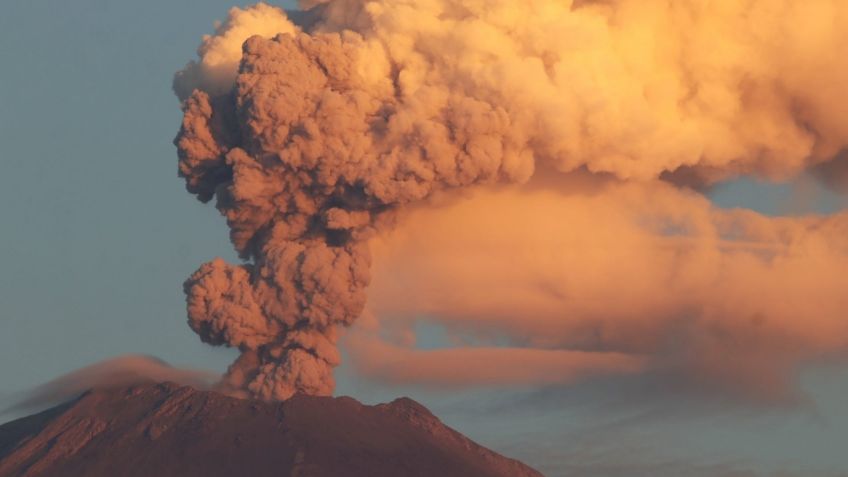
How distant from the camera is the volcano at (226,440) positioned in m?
51.8

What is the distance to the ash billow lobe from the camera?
157 feet

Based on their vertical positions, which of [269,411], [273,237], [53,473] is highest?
[273,237]

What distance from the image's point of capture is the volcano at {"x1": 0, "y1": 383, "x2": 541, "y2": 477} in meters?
51.8

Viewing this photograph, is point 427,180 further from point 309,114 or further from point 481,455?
point 481,455

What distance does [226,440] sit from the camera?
5253 centimetres

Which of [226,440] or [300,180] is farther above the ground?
[300,180]

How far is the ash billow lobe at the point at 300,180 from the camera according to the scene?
47.9 meters

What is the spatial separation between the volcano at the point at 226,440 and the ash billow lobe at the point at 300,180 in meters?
2.25

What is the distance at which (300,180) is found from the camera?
49.2 meters

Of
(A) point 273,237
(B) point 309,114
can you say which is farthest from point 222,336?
(B) point 309,114

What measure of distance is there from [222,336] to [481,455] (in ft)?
40.3

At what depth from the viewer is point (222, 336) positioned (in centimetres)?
4969

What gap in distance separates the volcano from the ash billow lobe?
2248 millimetres

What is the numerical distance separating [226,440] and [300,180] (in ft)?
30.7
